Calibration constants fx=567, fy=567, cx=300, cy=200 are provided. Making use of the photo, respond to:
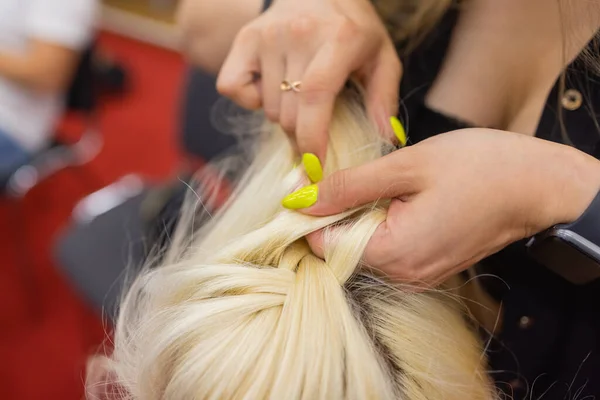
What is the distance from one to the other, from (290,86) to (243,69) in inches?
2.8

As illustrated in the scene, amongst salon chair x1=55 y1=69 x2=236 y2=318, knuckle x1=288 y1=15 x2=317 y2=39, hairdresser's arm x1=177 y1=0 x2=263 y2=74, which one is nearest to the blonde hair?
knuckle x1=288 y1=15 x2=317 y2=39

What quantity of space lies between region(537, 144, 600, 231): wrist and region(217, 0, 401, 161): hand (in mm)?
193

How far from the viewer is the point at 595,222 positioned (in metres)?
0.47

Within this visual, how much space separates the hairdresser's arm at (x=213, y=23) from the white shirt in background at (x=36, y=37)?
2.04ft

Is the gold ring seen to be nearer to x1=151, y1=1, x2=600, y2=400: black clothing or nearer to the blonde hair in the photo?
the blonde hair

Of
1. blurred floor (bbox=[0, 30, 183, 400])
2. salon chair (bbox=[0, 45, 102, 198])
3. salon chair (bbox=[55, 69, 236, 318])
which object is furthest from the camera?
blurred floor (bbox=[0, 30, 183, 400])

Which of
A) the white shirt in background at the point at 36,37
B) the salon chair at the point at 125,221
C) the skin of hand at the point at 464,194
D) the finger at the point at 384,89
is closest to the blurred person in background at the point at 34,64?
the white shirt in background at the point at 36,37

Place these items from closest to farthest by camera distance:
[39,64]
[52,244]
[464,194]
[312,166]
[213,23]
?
[464,194], [312,166], [213,23], [39,64], [52,244]

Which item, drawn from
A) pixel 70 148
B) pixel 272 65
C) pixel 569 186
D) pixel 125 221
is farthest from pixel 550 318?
pixel 70 148

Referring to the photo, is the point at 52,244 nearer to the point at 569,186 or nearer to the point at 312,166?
the point at 312,166

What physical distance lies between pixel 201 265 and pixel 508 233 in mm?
280

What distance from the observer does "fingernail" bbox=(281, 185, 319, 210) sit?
0.53m

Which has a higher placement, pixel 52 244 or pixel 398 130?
pixel 398 130

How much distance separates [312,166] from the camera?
573 millimetres
